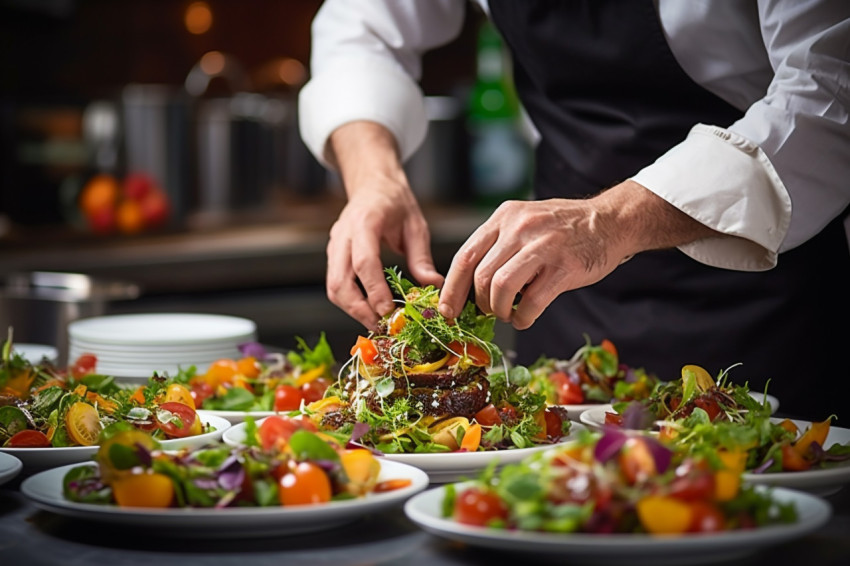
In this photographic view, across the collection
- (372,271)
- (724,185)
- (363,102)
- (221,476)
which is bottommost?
(221,476)

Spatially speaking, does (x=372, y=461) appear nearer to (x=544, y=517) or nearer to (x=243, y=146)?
(x=544, y=517)

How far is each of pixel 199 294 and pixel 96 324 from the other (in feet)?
5.75

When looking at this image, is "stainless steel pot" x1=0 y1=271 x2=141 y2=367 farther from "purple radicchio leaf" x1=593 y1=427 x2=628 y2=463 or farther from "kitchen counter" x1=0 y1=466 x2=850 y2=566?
"purple radicchio leaf" x1=593 y1=427 x2=628 y2=463

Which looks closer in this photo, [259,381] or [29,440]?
[29,440]

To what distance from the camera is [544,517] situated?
0.97 m

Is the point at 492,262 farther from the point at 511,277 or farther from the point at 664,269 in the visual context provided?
the point at 664,269

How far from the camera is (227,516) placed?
1.05 meters

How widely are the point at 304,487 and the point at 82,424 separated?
1.29ft

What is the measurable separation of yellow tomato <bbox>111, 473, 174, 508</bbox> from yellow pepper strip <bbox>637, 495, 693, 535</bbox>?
1.44ft

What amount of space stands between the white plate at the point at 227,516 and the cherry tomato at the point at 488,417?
34cm

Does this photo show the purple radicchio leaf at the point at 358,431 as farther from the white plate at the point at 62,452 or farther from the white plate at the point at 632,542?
the white plate at the point at 632,542

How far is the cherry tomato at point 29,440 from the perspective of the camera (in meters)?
1.36

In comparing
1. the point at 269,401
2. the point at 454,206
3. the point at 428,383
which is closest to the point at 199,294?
the point at 454,206

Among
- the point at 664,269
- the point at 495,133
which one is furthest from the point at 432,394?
the point at 495,133
